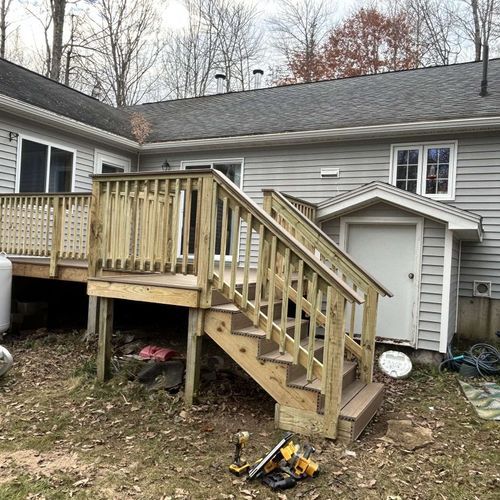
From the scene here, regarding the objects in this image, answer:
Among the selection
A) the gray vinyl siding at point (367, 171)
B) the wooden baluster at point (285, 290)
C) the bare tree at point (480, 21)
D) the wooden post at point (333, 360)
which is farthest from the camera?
the bare tree at point (480, 21)

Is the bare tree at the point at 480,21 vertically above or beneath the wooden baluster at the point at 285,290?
above

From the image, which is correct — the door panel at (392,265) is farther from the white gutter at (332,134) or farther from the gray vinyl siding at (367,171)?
the white gutter at (332,134)

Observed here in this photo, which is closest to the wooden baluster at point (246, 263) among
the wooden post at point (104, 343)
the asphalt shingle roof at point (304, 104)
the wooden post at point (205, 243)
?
the wooden post at point (205, 243)

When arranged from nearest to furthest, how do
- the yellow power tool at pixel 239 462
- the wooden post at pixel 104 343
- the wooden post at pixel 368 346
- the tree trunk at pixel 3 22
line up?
1. the yellow power tool at pixel 239 462
2. the wooden post at pixel 368 346
3. the wooden post at pixel 104 343
4. the tree trunk at pixel 3 22

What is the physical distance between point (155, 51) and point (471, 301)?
17.0 meters

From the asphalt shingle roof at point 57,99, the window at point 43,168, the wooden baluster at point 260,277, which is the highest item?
the asphalt shingle roof at point 57,99

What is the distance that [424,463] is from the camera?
3.22m

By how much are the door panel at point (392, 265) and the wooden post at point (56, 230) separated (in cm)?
404

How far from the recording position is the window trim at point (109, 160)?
29.1 ft

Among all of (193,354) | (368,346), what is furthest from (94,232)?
(368,346)

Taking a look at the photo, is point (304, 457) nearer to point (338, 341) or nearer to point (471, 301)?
point (338, 341)

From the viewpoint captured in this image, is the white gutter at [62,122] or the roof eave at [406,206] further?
the white gutter at [62,122]

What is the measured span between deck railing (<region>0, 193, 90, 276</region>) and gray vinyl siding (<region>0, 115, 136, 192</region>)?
3.86 ft

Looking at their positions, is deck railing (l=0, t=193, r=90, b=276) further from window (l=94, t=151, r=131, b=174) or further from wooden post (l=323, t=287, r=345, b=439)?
wooden post (l=323, t=287, r=345, b=439)
